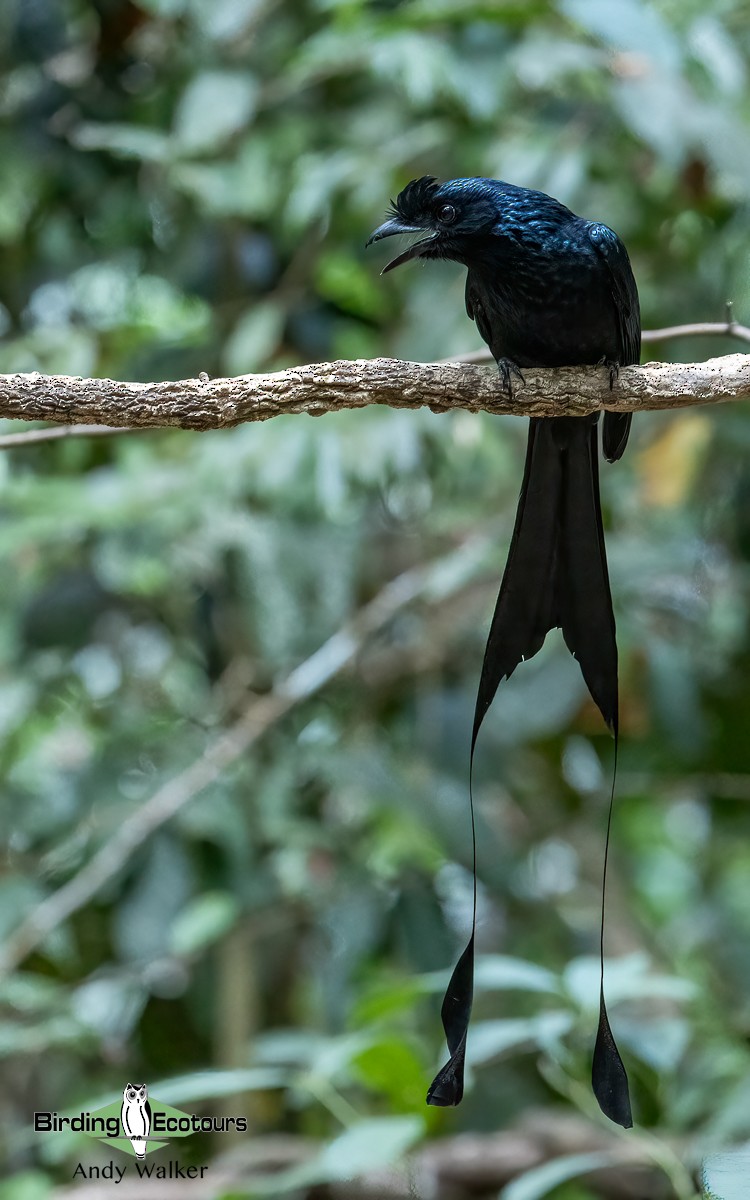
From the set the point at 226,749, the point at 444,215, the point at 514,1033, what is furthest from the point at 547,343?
the point at 226,749

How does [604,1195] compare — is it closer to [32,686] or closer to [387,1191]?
[387,1191]

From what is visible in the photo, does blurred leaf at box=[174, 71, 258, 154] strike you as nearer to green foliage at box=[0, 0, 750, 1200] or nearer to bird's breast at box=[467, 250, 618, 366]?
green foliage at box=[0, 0, 750, 1200]

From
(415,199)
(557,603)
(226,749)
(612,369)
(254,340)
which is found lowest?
(226,749)

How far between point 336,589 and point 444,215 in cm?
116

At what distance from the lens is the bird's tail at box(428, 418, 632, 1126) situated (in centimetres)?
114

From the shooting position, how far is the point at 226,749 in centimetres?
282

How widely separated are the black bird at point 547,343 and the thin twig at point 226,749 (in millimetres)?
1142

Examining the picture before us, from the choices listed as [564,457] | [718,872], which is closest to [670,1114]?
[718,872]

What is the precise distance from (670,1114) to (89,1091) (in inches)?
48.7

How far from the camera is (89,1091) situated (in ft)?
9.29

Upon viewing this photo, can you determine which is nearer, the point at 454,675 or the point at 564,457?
the point at 564,457

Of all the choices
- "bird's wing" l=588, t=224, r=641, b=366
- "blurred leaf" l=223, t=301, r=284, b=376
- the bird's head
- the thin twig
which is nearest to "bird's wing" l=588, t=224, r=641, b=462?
"bird's wing" l=588, t=224, r=641, b=366

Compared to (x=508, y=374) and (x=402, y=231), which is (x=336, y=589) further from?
(x=508, y=374)

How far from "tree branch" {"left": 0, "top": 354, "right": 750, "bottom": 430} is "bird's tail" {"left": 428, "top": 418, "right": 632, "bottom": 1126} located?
0.11 metres
